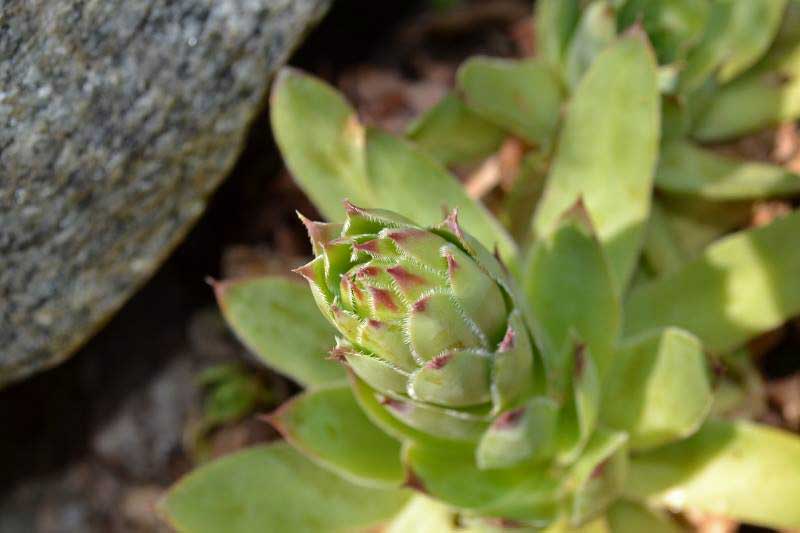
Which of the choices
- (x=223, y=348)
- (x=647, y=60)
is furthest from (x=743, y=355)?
(x=223, y=348)

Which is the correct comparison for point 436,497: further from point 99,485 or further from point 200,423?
point 99,485

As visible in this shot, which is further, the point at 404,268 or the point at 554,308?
the point at 554,308

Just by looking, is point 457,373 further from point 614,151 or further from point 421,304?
point 614,151

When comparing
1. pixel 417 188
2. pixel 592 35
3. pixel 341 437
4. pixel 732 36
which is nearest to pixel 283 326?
pixel 341 437

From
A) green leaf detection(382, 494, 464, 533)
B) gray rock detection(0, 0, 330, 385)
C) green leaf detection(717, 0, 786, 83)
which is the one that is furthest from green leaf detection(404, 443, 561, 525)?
green leaf detection(717, 0, 786, 83)

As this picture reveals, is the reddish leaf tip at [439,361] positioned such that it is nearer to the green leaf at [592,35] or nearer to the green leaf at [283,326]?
the green leaf at [283,326]

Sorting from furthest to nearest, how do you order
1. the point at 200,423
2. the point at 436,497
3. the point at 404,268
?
the point at 200,423
the point at 436,497
the point at 404,268
